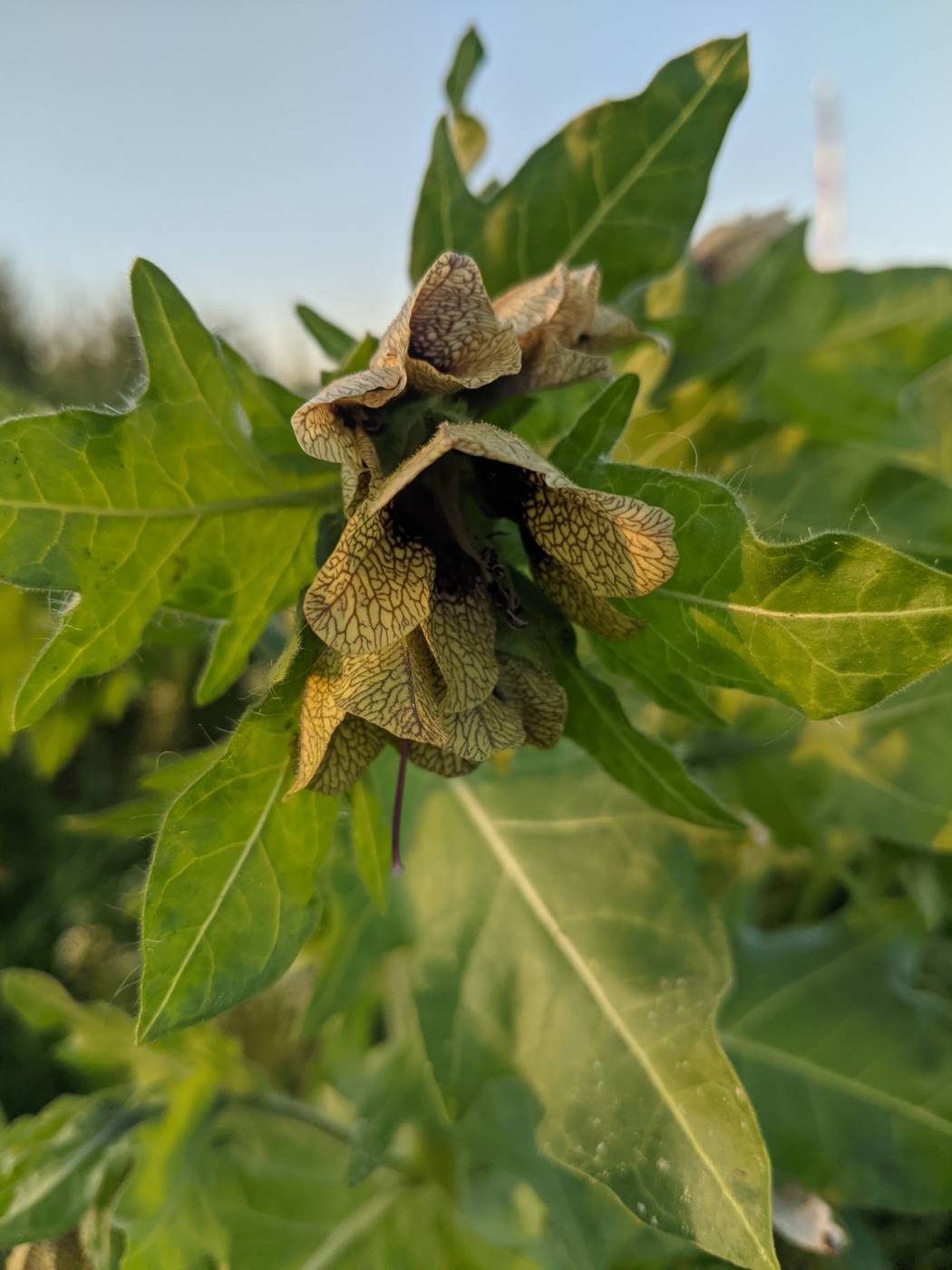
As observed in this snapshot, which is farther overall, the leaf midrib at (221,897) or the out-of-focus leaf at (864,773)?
the out-of-focus leaf at (864,773)

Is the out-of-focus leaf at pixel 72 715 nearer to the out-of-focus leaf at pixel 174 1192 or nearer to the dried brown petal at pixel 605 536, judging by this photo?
the out-of-focus leaf at pixel 174 1192

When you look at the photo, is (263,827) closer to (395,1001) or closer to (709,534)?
(709,534)

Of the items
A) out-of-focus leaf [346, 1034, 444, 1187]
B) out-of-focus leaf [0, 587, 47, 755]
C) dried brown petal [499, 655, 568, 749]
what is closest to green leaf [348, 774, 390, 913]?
dried brown petal [499, 655, 568, 749]

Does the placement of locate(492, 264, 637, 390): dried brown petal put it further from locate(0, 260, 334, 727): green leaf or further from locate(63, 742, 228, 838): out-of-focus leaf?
locate(63, 742, 228, 838): out-of-focus leaf

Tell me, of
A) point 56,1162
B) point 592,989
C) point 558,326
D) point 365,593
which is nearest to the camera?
point 365,593

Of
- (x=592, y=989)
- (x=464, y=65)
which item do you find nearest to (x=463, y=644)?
(x=592, y=989)

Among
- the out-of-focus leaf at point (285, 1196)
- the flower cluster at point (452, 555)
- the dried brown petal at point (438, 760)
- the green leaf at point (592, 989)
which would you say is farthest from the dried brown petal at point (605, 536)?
the out-of-focus leaf at point (285, 1196)

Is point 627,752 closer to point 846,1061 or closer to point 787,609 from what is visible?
point 787,609
